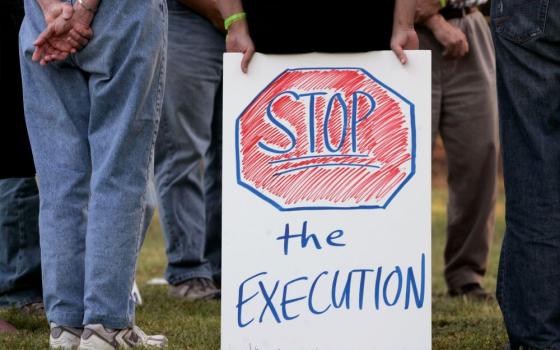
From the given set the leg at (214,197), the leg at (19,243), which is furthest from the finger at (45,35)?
the leg at (214,197)

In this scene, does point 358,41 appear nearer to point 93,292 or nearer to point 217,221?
point 93,292

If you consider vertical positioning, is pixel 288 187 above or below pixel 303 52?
below

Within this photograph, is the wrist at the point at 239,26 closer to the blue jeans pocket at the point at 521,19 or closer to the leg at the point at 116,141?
the leg at the point at 116,141

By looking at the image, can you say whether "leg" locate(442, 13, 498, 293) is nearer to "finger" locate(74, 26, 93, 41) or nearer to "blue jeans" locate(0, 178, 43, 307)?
"blue jeans" locate(0, 178, 43, 307)

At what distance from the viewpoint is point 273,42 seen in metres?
3.62

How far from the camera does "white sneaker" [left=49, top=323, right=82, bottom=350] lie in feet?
12.1

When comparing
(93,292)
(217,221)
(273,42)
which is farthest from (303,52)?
(217,221)

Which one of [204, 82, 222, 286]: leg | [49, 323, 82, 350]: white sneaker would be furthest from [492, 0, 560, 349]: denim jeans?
[204, 82, 222, 286]: leg

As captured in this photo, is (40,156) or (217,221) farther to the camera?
(217,221)

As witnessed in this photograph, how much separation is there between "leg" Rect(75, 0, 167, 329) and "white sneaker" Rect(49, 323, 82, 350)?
0.49 ft

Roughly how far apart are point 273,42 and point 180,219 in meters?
2.07

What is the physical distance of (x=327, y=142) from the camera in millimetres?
3602

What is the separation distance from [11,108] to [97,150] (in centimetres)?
106

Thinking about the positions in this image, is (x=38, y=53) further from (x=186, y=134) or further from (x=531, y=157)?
(x=186, y=134)
